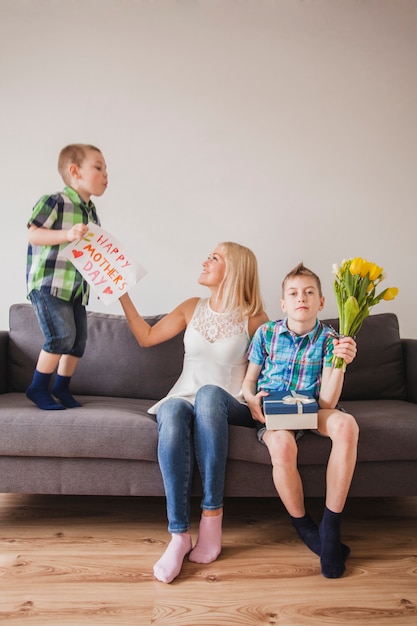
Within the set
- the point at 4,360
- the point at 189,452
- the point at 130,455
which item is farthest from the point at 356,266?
the point at 4,360

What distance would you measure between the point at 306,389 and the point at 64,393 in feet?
2.97

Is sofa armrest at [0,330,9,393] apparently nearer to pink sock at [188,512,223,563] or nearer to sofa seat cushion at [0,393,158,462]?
sofa seat cushion at [0,393,158,462]

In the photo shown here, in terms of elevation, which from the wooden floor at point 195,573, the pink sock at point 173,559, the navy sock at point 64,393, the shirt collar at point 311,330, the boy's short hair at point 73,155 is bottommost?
the wooden floor at point 195,573

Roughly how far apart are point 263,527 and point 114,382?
0.85 meters

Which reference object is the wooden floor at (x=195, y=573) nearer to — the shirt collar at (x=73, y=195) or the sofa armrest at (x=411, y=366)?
the sofa armrest at (x=411, y=366)

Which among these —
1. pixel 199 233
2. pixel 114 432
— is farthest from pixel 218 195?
pixel 114 432

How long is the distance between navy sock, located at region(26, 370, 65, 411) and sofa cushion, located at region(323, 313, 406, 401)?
3.92 ft

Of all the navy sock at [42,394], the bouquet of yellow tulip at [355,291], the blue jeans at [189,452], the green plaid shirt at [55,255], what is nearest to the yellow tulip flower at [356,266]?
the bouquet of yellow tulip at [355,291]

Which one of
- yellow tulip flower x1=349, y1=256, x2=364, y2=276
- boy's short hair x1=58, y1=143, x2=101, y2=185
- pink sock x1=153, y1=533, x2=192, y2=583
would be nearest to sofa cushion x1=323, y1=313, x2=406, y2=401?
yellow tulip flower x1=349, y1=256, x2=364, y2=276

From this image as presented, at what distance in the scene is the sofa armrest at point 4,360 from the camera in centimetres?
222

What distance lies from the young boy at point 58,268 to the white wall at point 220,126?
635 millimetres

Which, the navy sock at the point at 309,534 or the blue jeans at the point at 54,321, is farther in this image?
the blue jeans at the point at 54,321

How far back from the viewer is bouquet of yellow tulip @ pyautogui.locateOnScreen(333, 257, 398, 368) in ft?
5.39

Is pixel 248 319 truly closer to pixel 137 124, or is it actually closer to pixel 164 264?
pixel 164 264
